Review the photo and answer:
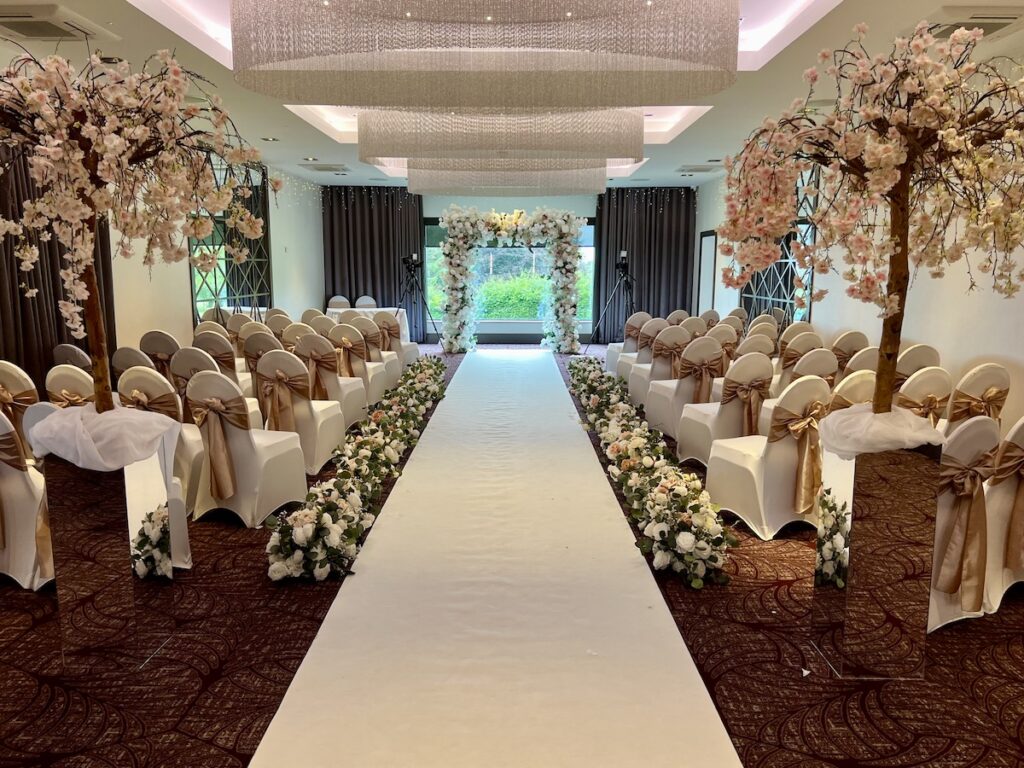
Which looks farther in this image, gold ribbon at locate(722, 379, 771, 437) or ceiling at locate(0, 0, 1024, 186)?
gold ribbon at locate(722, 379, 771, 437)

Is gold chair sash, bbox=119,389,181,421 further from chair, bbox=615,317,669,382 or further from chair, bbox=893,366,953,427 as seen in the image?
chair, bbox=615,317,669,382

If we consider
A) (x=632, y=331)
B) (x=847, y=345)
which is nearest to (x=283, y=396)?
(x=847, y=345)

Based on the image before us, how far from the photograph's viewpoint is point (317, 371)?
6090 mm

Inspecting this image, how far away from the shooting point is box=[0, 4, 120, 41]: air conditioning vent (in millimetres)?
4148

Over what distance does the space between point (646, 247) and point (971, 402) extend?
1027 centimetres

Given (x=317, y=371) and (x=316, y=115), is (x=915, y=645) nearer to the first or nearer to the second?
(x=317, y=371)

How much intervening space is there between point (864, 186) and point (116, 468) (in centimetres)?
267

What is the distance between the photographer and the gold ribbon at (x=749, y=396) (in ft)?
16.0

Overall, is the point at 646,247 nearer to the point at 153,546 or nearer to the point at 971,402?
the point at 971,402

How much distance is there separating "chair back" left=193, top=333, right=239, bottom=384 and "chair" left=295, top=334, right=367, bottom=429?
562 millimetres

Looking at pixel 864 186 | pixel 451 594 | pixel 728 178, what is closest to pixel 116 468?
pixel 451 594

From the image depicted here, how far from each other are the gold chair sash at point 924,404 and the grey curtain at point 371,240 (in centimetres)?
1084

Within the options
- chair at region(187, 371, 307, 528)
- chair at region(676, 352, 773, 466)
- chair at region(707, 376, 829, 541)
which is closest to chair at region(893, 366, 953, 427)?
chair at region(707, 376, 829, 541)

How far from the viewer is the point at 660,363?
692 cm
